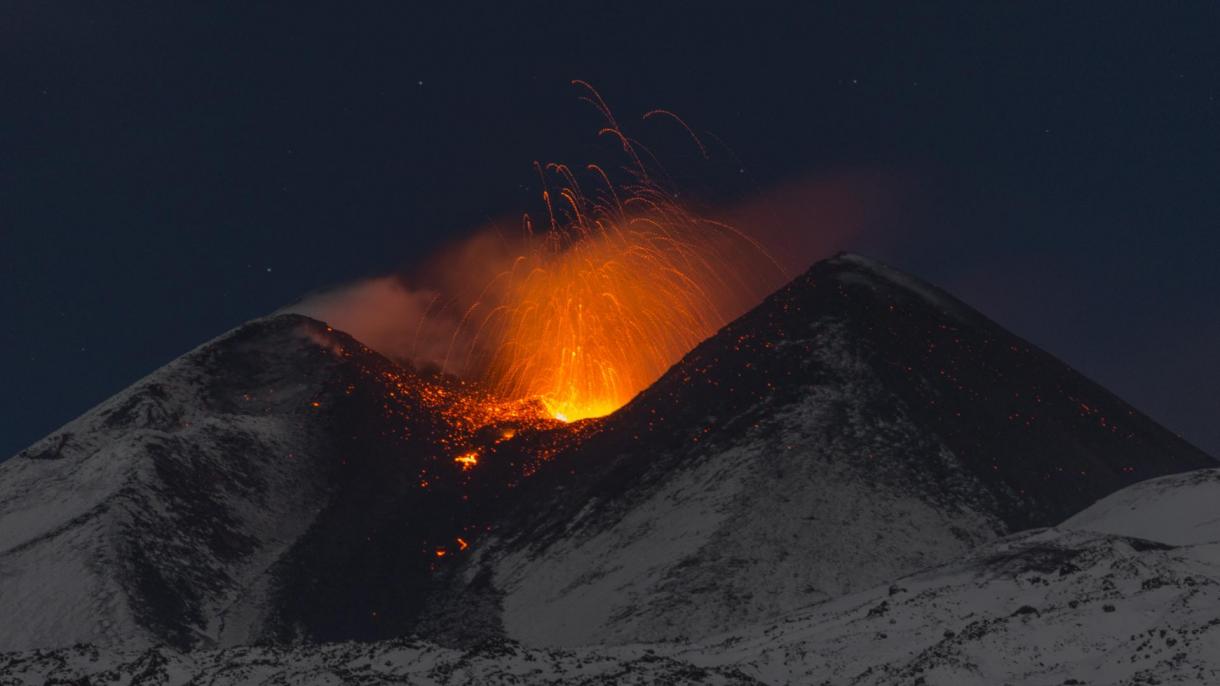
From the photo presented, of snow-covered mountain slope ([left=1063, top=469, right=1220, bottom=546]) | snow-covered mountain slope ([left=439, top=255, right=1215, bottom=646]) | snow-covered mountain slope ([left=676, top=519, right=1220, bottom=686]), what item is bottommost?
snow-covered mountain slope ([left=676, top=519, right=1220, bottom=686])

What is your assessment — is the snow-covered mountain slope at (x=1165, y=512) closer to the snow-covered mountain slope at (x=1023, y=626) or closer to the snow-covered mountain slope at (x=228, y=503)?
the snow-covered mountain slope at (x=1023, y=626)

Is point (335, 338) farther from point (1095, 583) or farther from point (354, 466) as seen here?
point (1095, 583)

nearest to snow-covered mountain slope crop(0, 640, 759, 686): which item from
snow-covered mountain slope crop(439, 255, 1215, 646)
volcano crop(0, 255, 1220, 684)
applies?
volcano crop(0, 255, 1220, 684)

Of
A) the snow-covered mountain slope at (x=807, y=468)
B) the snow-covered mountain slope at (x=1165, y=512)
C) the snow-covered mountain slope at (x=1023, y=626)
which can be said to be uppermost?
the snow-covered mountain slope at (x=807, y=468)

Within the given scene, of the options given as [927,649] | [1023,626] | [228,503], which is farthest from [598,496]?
[1023,626]

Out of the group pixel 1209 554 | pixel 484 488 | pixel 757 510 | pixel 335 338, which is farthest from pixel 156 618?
pixel 1209 554

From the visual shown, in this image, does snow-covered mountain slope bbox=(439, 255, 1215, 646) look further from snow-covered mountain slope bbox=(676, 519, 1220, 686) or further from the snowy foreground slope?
the snowy foreground slope

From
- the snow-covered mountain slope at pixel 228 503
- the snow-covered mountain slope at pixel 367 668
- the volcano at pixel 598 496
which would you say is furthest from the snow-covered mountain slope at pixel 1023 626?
the snow-covered mountain slope at pixel 228 503
